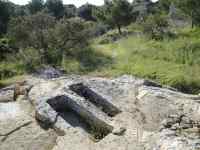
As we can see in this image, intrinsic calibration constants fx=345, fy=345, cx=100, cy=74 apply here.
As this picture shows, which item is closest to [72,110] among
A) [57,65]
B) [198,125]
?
[198,125]

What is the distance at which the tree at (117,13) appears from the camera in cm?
2992

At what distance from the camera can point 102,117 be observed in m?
7.81

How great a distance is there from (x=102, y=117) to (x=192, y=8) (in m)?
17.9

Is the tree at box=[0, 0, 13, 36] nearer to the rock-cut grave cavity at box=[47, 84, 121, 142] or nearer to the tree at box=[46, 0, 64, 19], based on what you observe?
the tree at box=[46, 0, 64, 19]

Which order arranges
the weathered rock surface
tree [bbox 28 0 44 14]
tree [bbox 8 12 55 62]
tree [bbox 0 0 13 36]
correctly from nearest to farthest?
the weathered rock surface → tree [bbox 8 12 55 62] → tree [bbox 0 0 13 36] → tree [bbox 28 0 44 14]

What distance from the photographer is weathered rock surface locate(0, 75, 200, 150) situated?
671 centimetres

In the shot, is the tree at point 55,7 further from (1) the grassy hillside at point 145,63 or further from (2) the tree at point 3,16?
(1) the grassy hillside at point 145,63

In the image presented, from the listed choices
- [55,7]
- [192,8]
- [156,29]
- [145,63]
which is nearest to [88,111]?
[145,63]

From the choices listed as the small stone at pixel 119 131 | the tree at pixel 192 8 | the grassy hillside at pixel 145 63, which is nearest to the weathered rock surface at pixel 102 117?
the small stone at pixel 119 131

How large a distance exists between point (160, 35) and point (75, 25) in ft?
20.0

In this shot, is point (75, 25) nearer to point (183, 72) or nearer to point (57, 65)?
point (57, 65)

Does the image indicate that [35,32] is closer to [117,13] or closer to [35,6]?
[117,13]

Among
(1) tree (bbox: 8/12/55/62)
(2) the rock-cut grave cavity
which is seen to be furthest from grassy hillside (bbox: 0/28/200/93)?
(2) the rock-cut grave cavity

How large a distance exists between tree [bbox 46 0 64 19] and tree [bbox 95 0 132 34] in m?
14.8
